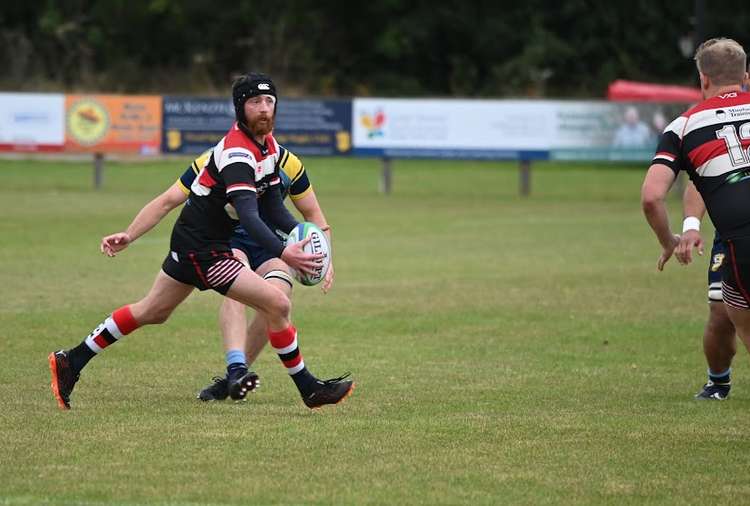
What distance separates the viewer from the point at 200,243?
835 cm

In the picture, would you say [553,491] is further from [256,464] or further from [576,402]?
[576,402]

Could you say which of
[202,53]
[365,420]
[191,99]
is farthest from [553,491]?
[202,53]

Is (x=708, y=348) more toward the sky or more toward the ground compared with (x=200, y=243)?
more toward the ground

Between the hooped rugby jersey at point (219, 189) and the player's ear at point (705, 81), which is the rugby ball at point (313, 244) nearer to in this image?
the hooped rugby jersey at point (219, 189)

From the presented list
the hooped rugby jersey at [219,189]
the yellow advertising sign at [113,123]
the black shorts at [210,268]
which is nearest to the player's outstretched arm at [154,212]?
the hooped rugby jersey at [219,189]

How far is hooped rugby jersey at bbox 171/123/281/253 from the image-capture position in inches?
321

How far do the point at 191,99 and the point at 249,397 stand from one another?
74.8 feet

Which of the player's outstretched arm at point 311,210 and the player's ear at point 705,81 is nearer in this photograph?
the player's ear at point 705,81

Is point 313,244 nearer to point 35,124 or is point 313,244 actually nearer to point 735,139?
point 735,139

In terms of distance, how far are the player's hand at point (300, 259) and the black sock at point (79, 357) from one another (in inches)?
59.8

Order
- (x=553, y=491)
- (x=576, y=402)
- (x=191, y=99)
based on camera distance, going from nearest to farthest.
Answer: (x=553, y=491), (x=576, y=402), (x=191, y=99)

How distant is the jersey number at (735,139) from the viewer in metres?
7.45

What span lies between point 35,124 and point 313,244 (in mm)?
24288

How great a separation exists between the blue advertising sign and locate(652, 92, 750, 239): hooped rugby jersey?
2406 centimetres
